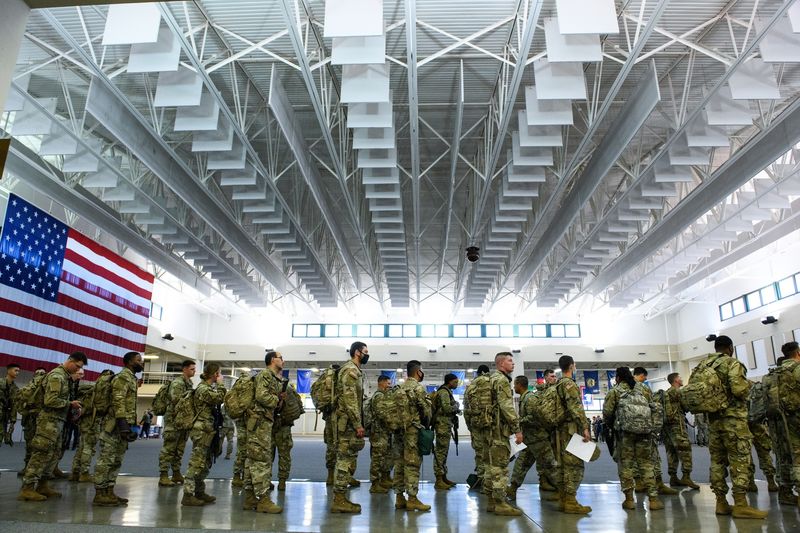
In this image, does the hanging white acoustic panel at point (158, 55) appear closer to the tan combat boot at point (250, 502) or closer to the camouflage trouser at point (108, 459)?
the camouflage trouser at point (108, 459)

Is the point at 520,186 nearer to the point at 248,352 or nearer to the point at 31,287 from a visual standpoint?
the point at 31,287

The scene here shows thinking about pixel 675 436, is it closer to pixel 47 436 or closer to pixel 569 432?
pixel 569 432

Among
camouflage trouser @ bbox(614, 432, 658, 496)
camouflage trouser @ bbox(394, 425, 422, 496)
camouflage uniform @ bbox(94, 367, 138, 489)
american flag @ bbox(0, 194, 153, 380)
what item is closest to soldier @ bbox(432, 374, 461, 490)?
camouflage trouser @ bbox(394, 425, 422, 496)

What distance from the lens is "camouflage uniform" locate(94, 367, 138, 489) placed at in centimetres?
621

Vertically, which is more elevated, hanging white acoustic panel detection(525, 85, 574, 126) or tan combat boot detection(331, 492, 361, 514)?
hanging white acoustic panel detection(525, 85, 574, 126)

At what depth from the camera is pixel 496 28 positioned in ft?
31.2

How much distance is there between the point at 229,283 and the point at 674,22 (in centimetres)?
1916

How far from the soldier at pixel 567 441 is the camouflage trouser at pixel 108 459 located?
509cm

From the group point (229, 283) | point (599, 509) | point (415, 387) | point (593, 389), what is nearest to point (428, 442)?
point (415, 387)

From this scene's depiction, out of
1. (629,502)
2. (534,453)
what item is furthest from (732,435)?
(534,453)

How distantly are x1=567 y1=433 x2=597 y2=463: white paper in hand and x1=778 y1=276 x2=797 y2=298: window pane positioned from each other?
21022 mm

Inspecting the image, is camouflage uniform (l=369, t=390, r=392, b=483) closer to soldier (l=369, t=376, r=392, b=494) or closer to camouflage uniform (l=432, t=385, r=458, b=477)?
soldier (l=369, t=376, r=392, b=494)

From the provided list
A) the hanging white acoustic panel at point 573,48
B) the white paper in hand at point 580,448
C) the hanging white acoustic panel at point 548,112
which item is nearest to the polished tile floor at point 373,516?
the white paper in hand at point 580,448

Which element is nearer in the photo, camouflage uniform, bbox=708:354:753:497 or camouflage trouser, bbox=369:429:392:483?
camouflage uniform, bbox=708:354:753:497
